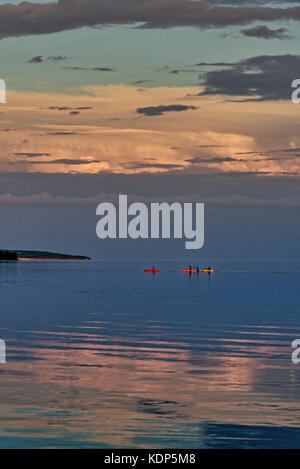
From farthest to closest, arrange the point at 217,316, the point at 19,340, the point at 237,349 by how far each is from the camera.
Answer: the point at 217,316
the point at 19,340
the point at 237,349

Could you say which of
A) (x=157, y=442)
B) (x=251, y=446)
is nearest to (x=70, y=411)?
(x=157, y=442)

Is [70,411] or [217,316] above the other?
[217,316]

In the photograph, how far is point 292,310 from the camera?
100125 millimetres

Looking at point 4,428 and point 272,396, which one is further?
point 272,396

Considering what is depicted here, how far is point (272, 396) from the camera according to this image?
36.9 meters

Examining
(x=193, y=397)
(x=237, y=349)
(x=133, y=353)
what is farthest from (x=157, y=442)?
(x=237, y=349)
